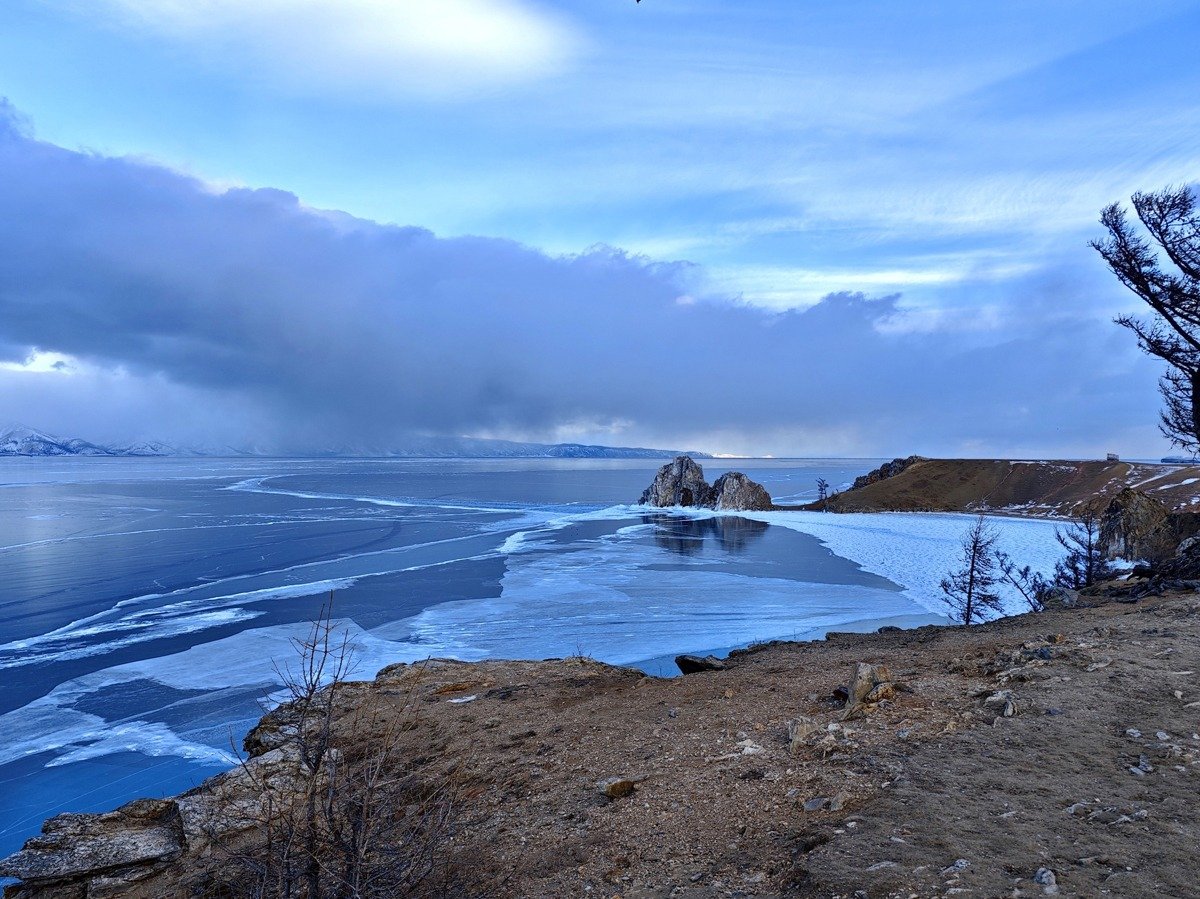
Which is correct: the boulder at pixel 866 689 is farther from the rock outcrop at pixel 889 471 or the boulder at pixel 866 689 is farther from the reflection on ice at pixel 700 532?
the rock outcrop at pixel 889 471

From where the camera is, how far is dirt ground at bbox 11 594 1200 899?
3537 millimetres

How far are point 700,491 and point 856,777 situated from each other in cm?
5338

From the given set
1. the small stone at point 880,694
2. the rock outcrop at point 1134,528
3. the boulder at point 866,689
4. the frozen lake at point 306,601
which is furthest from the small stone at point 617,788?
the rock outcrop at point 1134,528

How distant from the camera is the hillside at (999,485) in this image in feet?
162

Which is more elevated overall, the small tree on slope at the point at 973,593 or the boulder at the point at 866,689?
the boulder at the point at 866,689

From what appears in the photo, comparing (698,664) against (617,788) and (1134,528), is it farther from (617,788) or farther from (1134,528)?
(1134,528)

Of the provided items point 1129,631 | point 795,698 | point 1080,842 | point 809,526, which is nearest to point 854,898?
point 1080,842

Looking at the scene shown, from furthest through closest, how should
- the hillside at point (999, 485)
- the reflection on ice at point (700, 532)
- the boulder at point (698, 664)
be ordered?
the hillside at point (999, 485) < the reflection on ice at point (700, 532) < the boulder at point (698, 664)

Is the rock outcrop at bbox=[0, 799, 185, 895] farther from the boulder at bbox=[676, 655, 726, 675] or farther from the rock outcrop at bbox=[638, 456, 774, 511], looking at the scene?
the rock outcrop at bbox=[638, 456, 774, 511]

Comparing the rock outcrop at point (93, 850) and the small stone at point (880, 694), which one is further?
the small stone at point (880, 694)

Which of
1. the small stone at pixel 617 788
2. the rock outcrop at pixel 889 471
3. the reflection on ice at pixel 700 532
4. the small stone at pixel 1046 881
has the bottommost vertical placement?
the reflection on ice at pixel 700 532

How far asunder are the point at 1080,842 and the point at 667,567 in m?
22.2

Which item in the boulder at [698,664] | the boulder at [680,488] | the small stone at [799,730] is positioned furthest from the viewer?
the boulder at [680,488]

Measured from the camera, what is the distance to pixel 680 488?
5809cm
